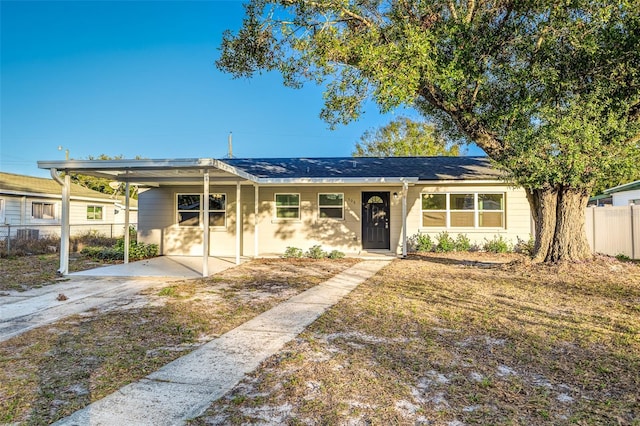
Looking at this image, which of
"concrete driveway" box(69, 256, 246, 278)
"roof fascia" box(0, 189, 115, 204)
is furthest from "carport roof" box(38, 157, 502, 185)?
"roof fascia" box(0, 189, 115, 204)

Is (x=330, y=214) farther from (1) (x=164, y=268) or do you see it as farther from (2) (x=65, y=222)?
(2) (x=65, y=222)

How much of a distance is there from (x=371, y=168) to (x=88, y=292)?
33.7 ft

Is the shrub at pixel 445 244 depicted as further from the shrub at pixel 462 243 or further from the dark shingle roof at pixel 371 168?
the dark shingle roof at pixel 371 168

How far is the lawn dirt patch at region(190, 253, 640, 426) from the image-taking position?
284 cm

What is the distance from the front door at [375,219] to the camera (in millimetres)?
13664

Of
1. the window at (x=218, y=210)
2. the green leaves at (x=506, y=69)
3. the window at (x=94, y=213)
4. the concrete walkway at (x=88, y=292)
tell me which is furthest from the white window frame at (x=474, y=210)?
the window at (x=94, y=213)

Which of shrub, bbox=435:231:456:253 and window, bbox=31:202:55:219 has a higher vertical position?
window, bbox=31:202:55:219

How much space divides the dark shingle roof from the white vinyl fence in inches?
134

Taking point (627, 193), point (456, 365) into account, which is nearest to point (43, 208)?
point (456, 365)

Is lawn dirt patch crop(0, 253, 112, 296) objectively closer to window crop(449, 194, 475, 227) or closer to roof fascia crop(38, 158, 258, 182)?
roof fascia crop(38, 158, 258, 182)

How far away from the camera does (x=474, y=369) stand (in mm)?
3656

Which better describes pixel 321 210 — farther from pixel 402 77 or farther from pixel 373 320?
pixel 373 320

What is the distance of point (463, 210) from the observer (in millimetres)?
13664

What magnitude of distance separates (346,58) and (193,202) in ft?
26.5
